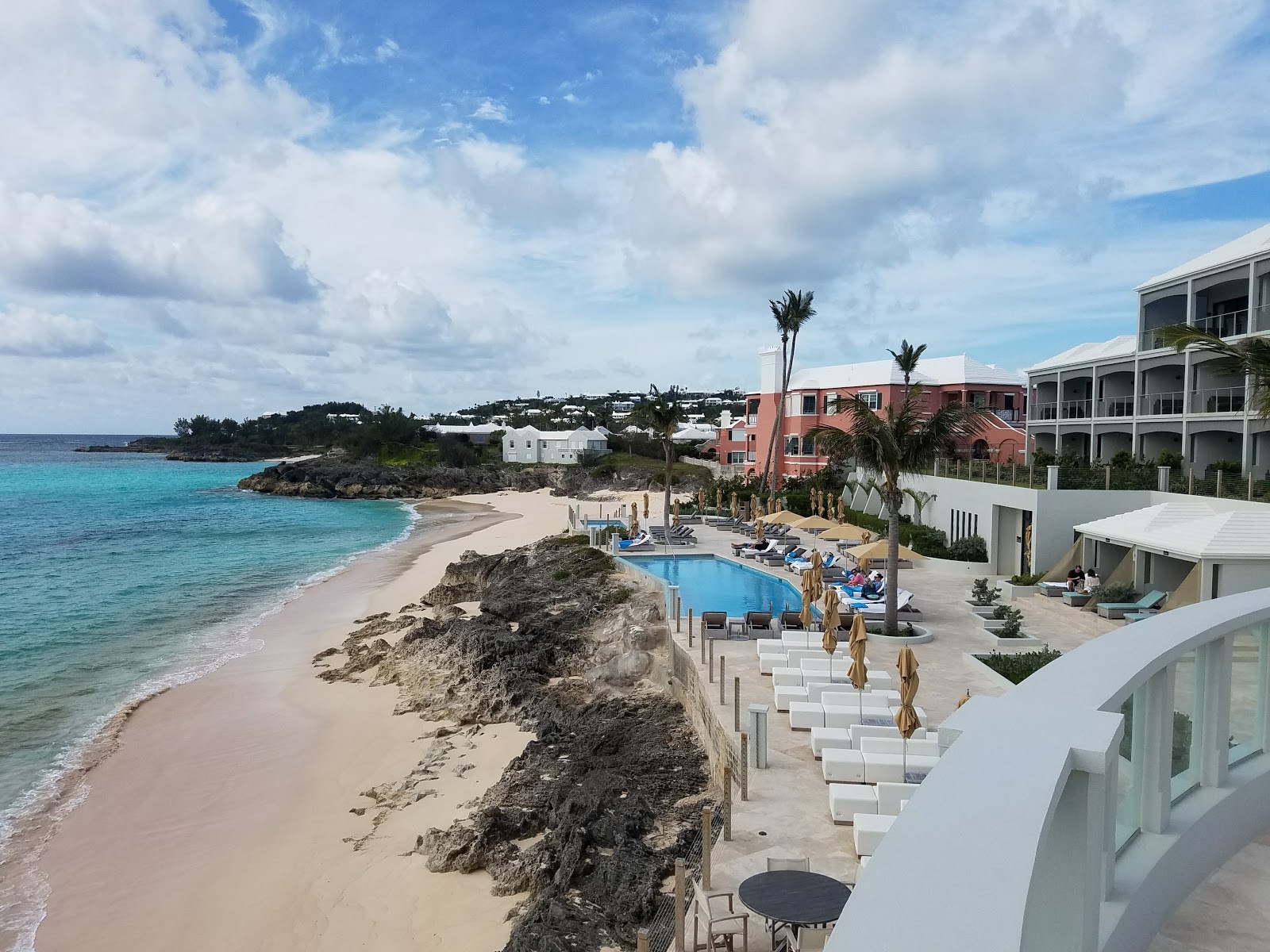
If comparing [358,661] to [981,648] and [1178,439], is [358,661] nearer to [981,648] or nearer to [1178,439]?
[981,648]

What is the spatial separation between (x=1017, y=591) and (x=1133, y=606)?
141 inches

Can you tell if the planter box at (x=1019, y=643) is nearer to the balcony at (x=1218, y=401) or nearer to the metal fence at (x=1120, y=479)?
the metal fence at (x=1120, y=479)

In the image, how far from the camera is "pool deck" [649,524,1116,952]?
9344mm

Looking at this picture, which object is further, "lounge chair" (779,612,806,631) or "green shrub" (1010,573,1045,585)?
"green shrub" (1010,573,1045,585)

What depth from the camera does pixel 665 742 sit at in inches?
616

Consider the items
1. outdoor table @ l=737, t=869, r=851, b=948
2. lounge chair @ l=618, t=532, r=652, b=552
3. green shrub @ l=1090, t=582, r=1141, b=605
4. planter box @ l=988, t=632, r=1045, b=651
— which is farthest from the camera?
lounge chair @ l=618, t=532, r=652, b=552

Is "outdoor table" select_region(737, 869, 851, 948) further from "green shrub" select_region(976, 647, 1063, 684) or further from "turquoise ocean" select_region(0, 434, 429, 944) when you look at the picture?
"turquoise ocean" select_region(0, 434, 429, 944)

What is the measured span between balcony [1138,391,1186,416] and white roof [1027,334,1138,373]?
2.27 m

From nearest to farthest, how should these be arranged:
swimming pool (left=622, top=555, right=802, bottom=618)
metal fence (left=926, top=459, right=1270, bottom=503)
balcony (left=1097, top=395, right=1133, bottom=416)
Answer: metal fence (left=926, top=459, right=1270, bottom=503)
swimming pool (left=622, top=555, right=802, bottom=618)
balcony (left=1097, top=395, right=1133, bottom=416)

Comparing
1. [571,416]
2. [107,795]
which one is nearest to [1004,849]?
[107,795]

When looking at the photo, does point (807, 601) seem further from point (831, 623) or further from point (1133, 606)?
point (1133, 606)

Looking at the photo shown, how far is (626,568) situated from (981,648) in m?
13.6

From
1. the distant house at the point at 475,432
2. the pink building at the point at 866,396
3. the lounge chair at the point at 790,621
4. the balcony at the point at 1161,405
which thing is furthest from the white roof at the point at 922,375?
the distant house at the point at 475,432

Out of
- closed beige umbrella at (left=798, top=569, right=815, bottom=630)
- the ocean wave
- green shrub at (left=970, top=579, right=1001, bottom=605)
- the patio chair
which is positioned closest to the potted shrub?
green shrub at (left=970, top=579, right=1001, bottom=605)
